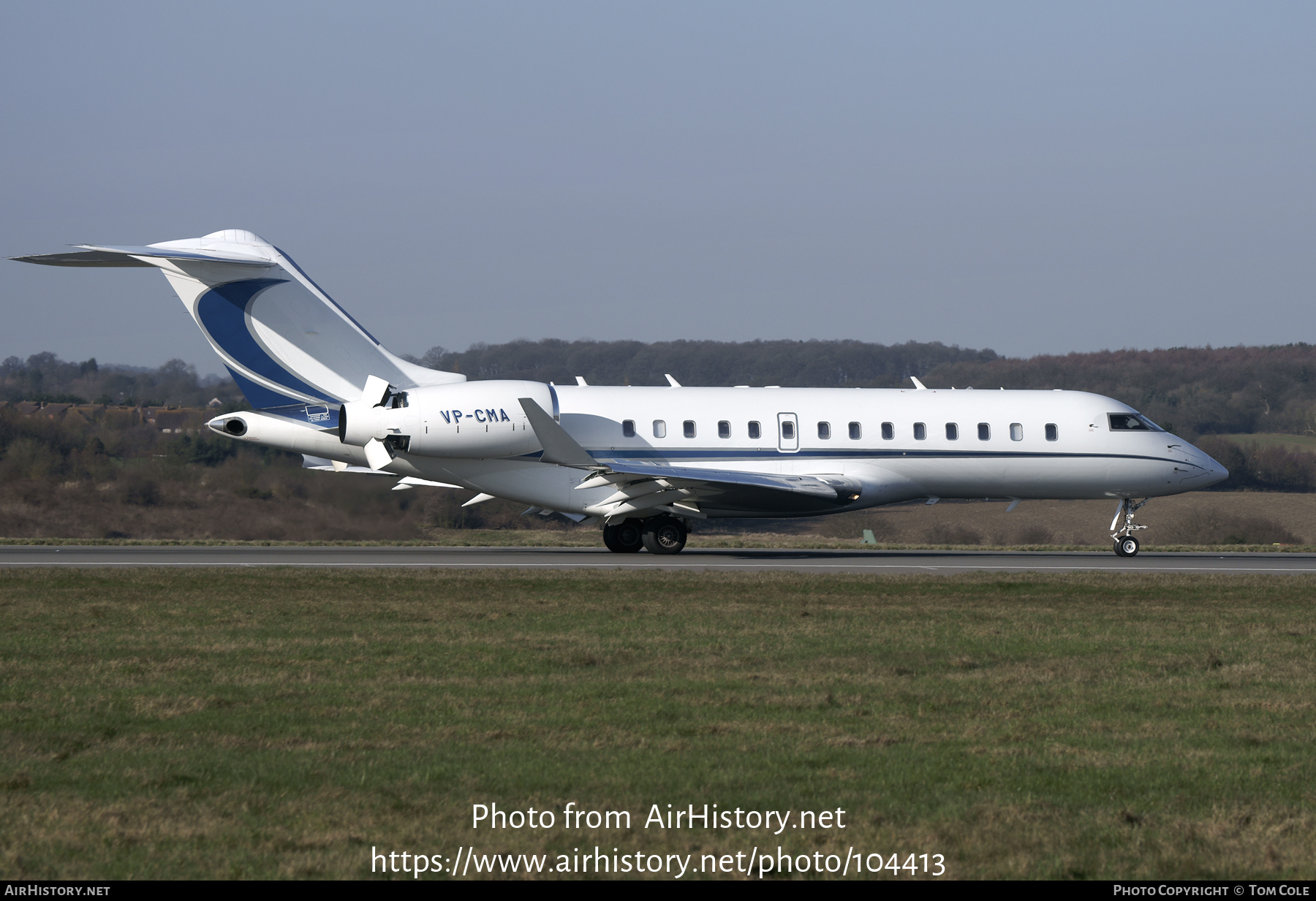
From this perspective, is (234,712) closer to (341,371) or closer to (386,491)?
(341,371)

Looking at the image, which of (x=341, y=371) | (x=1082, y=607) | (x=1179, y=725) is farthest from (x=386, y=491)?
(x=1179, y=725)

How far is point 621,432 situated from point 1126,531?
459 inches

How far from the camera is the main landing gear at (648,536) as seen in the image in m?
25.5

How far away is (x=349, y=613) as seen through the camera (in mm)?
→ 14586

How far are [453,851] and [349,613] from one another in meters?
9.18

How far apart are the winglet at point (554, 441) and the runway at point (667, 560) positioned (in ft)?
6.21

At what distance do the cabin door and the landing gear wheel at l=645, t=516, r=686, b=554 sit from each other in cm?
261

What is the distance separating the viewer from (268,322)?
24.4m

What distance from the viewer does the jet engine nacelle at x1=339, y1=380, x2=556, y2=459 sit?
76.8ft

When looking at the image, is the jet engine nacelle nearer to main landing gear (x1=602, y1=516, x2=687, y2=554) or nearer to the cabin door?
main landing gear (x1=602, y1=516, x2=687, y2=554)

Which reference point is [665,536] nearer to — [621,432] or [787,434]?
[621,432]

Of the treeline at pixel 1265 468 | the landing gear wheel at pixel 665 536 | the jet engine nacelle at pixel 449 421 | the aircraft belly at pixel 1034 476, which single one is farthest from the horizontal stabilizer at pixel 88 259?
the treeline at pixel 1265 468

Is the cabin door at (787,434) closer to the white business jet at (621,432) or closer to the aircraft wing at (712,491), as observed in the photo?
the white business jet at (621,432)

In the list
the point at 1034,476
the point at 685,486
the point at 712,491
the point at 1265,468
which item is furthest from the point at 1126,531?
the point at 1265,468
